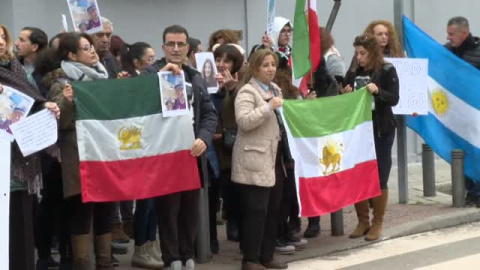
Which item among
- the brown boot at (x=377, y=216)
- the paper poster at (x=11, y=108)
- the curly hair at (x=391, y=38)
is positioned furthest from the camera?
the curly hair at (x=391, y=38)

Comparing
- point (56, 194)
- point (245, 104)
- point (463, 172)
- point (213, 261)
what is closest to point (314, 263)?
point (213, 261)

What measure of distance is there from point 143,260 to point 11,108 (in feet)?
7.64

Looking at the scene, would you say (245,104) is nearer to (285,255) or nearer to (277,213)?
(277,213)

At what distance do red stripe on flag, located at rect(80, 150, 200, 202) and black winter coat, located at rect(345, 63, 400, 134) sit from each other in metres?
2.55

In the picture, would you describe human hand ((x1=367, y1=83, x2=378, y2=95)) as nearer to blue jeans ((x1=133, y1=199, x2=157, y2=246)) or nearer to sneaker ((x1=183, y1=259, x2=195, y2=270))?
blue jeans ((x1=133, y1=199, x2=157, y2=246))

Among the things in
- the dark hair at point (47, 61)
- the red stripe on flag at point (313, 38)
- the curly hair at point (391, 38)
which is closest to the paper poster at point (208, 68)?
the red stripe on flag at point (313, 38)

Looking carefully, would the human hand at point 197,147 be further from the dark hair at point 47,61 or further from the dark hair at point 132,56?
the dark hair at point 132,56

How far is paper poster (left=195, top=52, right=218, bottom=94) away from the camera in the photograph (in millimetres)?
8914

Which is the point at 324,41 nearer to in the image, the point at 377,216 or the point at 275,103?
the point at 377,216

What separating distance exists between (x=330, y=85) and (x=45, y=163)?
3.24 metres

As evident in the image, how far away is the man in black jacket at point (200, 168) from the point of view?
8086mm

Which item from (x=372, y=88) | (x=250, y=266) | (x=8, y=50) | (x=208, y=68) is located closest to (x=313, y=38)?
(x=372, y=88)

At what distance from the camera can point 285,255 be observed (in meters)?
9.28

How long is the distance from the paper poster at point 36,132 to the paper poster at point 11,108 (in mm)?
37
